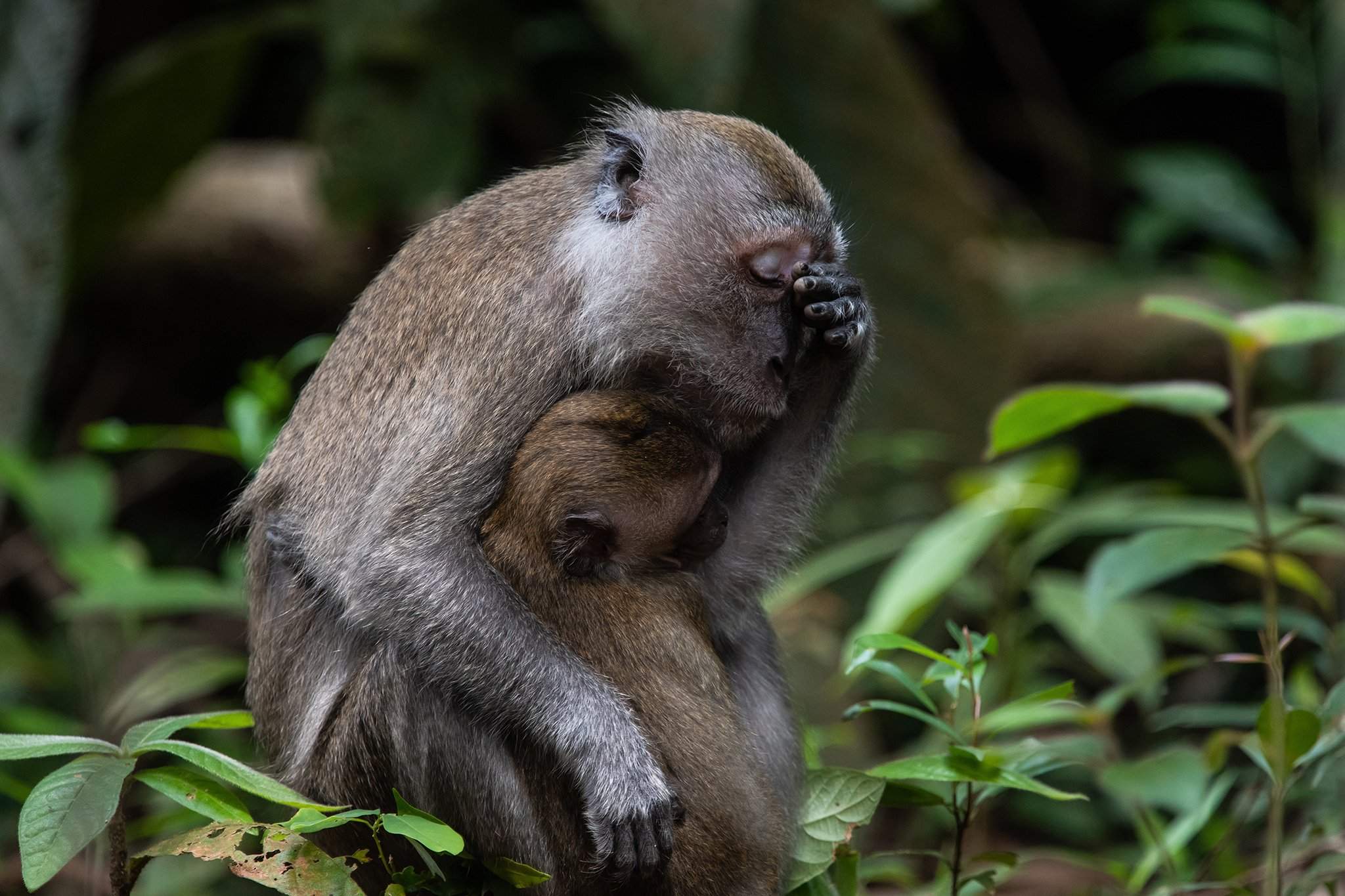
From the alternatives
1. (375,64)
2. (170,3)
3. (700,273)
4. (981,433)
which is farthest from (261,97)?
(700,273)

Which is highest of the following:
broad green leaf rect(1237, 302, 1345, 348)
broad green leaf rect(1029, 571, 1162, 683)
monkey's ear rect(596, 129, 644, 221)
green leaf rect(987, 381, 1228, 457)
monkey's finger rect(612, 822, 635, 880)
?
monkey's ear rect(596, 129, 644, 221)

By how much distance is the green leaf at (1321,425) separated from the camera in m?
3.59

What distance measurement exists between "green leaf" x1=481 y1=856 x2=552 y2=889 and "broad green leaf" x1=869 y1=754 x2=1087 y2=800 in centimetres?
71

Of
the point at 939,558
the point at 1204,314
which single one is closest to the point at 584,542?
the point at 1204,314

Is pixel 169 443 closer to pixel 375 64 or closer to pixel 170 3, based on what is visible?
pixel 375 64

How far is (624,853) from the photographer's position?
278 cm

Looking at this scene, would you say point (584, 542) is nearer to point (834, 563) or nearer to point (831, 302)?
point (831, 302)

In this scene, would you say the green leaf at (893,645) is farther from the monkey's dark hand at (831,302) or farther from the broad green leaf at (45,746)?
the broad green leaf at (45,746)

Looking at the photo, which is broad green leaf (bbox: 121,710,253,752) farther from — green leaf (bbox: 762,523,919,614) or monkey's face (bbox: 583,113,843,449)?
green leaf (bbox: 762,523,919,614)

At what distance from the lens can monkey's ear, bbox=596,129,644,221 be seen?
3.35 meters

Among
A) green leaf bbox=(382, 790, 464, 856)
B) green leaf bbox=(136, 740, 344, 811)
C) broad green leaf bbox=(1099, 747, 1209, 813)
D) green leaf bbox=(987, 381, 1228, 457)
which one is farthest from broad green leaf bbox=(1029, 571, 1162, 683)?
green leaf bbox=(136, 740, 344, 811)

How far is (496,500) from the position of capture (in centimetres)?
312

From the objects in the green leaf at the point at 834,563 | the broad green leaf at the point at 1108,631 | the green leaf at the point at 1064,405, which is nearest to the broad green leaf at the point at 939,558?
the green leaf at the point at 834,563

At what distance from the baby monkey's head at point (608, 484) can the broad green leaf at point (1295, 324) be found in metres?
1.40
